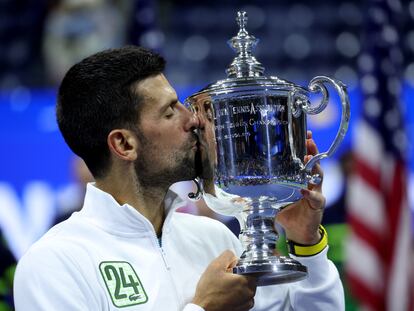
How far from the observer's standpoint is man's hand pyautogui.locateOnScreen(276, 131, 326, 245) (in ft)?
8.62

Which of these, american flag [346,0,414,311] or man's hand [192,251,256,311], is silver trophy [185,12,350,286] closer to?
man's hand [192,251,256,311]

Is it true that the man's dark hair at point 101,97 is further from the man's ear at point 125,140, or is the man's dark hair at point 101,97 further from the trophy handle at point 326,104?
the trophy handle at point 326,104

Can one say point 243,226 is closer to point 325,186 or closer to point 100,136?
point 100,136

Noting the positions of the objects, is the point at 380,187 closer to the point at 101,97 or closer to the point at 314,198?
the point at 314,198

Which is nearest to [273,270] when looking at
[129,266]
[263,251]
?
[263,251]

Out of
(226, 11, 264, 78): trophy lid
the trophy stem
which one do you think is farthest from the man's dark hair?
the trophy stem

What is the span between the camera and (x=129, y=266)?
2.52 meters

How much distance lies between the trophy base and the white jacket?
0.48 feet

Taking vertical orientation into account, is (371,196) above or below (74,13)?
below

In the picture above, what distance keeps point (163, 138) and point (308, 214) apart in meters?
0.50

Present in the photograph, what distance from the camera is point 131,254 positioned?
8.39ft

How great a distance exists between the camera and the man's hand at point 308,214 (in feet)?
8.62

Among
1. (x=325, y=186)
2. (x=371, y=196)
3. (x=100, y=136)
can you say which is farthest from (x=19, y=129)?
(x=100, y=136)

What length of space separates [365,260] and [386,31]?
1493 millimetres
